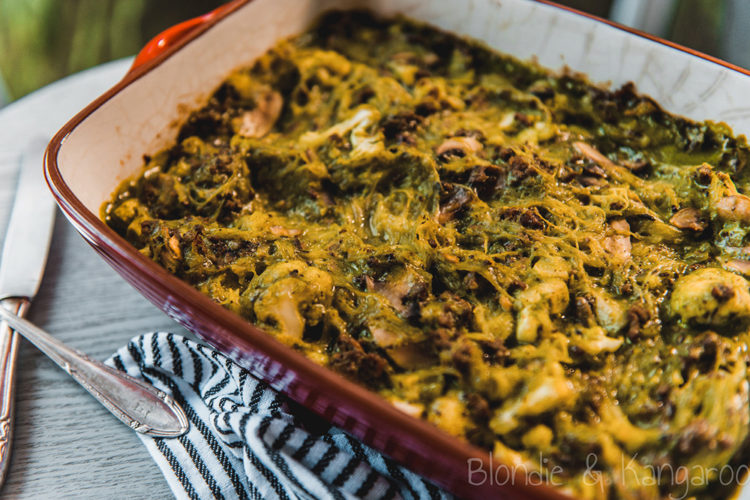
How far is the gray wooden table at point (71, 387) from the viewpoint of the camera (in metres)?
1.66

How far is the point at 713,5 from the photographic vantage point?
3328 millimetres

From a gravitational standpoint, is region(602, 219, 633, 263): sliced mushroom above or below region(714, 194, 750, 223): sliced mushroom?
below

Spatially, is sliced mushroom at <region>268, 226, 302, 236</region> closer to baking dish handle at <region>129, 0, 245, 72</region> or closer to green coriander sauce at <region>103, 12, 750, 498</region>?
green coriander sauce at <region>103, 12, 750, 498</region>

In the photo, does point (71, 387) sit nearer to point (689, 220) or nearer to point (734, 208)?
point (689, 220)

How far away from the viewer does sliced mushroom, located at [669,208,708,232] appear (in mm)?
1889

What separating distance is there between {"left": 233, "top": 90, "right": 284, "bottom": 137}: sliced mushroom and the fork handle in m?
0.94

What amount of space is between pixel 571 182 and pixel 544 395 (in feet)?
2.81

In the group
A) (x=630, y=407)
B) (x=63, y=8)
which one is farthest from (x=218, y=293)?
(x=63, y=8)

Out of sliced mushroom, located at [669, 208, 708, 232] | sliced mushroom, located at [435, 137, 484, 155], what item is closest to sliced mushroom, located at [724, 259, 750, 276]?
sliced mushroom, located at [669, 208, 708, 232]

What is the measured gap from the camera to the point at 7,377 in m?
1.84

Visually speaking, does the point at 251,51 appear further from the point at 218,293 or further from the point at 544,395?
the point at 544,395

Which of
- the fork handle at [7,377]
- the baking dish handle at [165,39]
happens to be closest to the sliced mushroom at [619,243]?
the baking dish handle at [165,39]

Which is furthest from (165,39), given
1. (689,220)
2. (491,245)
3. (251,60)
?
(689,220)

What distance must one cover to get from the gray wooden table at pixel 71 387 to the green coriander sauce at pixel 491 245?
32 centimetres
